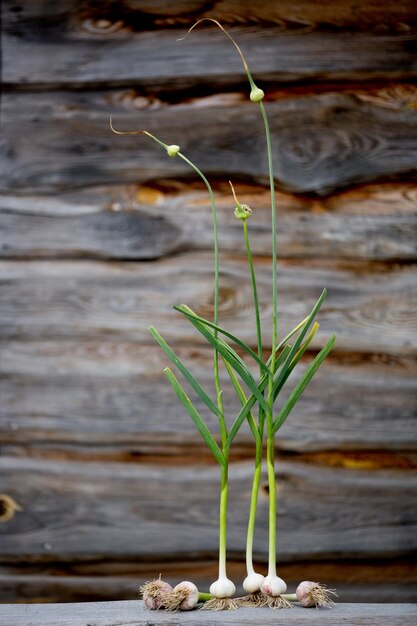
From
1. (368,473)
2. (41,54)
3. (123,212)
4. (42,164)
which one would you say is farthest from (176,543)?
(41,54)

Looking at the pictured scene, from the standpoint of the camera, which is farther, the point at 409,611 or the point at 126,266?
the point at 126,266

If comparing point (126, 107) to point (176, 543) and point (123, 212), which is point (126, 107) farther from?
point (176, 543)

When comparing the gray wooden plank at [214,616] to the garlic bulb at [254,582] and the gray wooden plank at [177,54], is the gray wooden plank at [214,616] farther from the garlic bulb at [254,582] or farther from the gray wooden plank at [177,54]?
the gray wooden plank at [177,54]

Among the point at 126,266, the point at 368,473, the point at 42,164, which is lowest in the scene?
the point at 368,473

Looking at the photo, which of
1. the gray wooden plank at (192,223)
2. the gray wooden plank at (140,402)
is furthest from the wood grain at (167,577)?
the gray wooden plank at (192,223)

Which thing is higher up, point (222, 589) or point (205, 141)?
point (205, 141)

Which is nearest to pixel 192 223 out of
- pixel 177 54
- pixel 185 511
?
pixel 177 54

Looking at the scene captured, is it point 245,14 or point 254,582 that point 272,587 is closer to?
point 254,582
